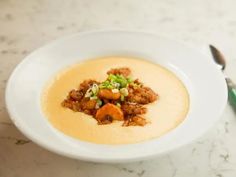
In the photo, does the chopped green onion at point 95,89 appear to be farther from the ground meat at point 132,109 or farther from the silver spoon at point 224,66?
the silver spoon at point 224,66

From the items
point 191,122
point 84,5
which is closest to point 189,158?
point 191,122

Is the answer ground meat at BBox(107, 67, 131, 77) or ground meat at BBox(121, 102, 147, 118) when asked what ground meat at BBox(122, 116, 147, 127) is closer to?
ground meat at BBox(121, 102, 147, 118)

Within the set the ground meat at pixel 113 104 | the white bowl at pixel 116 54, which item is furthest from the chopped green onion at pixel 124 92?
the white bowl at pixel 116 54

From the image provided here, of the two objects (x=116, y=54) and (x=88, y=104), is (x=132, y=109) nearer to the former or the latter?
(x=88, y=104)

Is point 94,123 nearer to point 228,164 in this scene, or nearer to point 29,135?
point 29,135

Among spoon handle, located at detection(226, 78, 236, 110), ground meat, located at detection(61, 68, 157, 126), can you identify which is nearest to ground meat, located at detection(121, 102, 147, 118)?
ground meat, located at detection(61, 68, 157, 126)

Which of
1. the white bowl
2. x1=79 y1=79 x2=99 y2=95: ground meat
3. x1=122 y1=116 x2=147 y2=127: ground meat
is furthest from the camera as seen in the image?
x1=79 y1=79 x2=99 y2=95: ground meat
